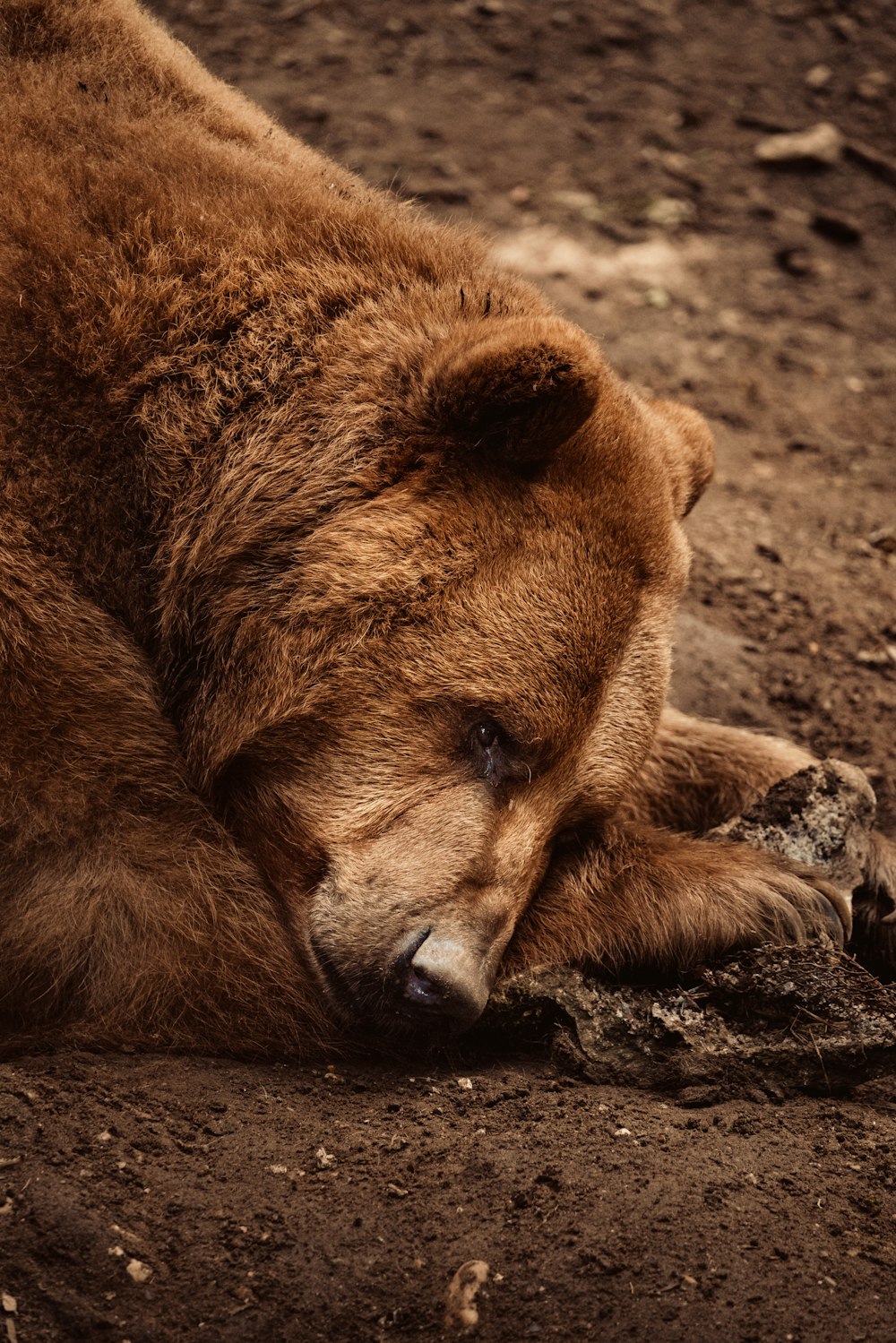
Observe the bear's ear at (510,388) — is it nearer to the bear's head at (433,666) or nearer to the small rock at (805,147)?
the bear's head at (433,666)

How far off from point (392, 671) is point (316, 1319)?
1.48 metres

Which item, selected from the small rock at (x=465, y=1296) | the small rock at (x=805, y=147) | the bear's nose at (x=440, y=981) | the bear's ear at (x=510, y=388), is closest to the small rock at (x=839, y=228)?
the small rock at (x=805, y=147)

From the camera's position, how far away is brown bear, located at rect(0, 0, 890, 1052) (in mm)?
3195

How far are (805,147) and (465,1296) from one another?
8.25 meters

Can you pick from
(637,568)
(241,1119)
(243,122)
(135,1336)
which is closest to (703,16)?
(243,122)

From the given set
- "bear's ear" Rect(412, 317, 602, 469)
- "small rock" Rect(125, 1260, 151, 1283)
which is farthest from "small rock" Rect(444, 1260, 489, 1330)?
"bear's ear" Rect(412, 317, 602, 469)

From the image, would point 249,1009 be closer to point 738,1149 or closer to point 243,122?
point 738,1149

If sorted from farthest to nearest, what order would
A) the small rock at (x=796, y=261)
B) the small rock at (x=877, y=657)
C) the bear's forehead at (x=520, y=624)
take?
the small rock at (x=796, y=261) → the small rock at (x=877, y=657) → the bear's forehead at (x=520, y=624)

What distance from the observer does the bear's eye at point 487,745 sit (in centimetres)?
332

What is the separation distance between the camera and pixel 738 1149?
305cm

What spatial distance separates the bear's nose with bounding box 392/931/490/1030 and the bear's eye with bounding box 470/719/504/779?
458 mm

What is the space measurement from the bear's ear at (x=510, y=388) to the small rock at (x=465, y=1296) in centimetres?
193

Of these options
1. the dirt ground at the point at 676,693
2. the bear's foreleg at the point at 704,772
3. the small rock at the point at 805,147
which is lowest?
the bear's foreleg at the point at 704,772

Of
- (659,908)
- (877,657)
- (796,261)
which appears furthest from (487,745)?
(796,261)
